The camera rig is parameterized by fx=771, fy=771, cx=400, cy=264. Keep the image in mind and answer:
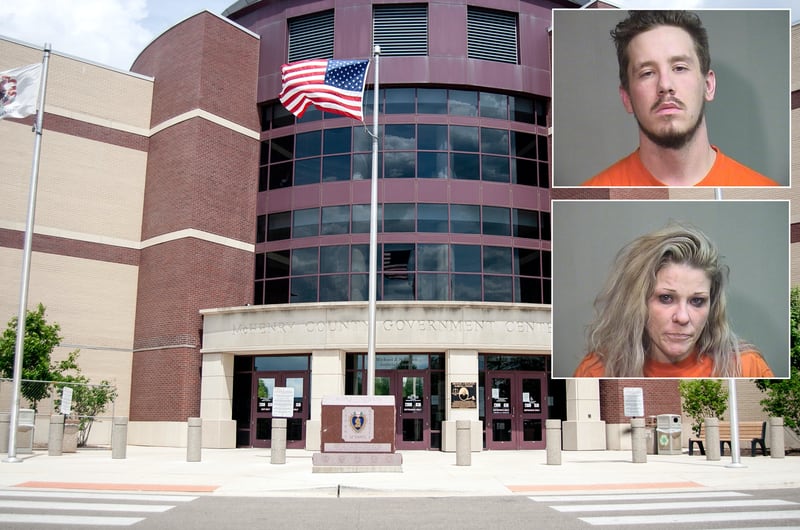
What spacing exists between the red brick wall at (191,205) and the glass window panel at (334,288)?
3960 millimetres

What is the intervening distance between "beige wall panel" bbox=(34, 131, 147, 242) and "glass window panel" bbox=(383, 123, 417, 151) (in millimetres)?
11385

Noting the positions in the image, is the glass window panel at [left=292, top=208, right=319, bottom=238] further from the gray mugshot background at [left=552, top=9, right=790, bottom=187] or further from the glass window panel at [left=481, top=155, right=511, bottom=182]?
the gray mugshot background at [left=552, top=9, right=790, bottom=187]

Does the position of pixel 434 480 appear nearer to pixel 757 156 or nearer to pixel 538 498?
pixel 538 498

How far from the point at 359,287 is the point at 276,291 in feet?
13.9

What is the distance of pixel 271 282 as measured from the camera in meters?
32.6

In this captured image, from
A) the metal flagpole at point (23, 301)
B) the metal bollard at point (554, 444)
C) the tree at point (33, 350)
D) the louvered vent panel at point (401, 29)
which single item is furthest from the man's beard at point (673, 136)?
the tree at point (33, 350)

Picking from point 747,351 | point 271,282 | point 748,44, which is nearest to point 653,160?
point 748,44

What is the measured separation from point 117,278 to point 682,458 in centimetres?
2343

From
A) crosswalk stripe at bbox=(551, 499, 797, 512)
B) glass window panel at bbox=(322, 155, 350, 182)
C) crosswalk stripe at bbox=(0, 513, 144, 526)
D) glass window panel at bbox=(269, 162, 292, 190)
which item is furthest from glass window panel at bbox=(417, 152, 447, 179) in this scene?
crosswalk stripe at bbox=(0, 513, 144, 526)

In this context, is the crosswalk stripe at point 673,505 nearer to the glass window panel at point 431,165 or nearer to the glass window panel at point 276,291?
the glass window panel at point 431,165

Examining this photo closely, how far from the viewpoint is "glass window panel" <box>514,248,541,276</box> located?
30844 mm

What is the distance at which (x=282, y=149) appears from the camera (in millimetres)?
33500

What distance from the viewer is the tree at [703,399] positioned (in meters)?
27.8

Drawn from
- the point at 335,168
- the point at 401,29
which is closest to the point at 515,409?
the point at 335,168
